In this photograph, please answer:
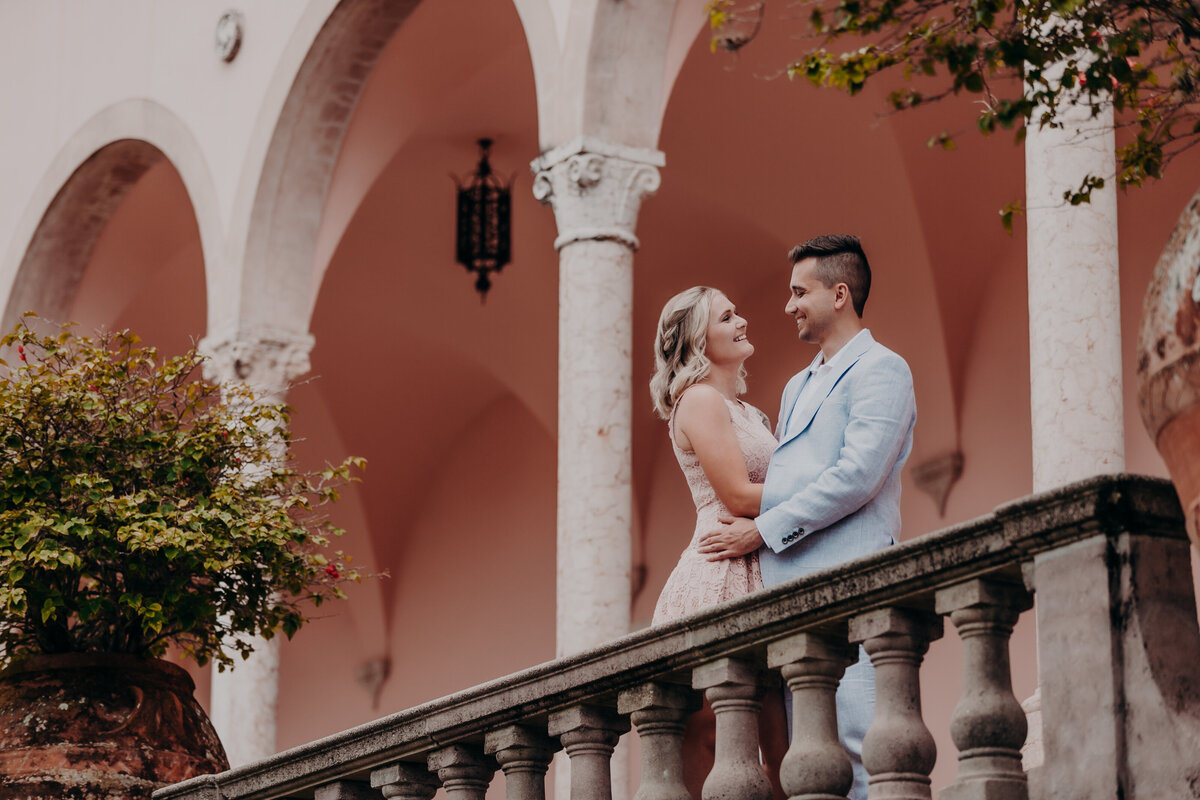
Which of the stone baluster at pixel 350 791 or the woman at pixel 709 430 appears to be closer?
the woman at pixel 709 430

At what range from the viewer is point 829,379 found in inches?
150

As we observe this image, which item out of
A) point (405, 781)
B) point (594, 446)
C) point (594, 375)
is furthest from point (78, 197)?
point (405, 781)

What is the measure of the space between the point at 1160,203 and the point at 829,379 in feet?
25.8

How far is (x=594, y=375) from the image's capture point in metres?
7.88

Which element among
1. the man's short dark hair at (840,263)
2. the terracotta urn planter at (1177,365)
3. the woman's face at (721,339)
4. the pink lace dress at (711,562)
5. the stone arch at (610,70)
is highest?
the stone arch at (610,70)

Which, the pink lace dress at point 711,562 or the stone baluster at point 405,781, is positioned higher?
the pink lace dress at point 711,562

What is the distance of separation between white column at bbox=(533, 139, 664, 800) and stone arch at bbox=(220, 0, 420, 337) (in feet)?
7.71

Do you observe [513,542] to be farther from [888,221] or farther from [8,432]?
[8,432]

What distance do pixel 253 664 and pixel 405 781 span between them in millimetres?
5803

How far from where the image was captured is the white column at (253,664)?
9656 mm

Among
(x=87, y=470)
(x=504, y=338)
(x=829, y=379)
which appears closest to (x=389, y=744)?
(x=829, y=379)

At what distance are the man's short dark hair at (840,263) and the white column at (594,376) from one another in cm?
382

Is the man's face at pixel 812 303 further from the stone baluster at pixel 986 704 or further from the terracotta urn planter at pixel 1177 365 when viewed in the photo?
the terracotta urn planter at pixel 1177 365

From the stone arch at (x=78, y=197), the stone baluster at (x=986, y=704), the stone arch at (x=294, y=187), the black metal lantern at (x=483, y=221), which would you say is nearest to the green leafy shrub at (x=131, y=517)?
the stone baluster at (x=986, y=704)
